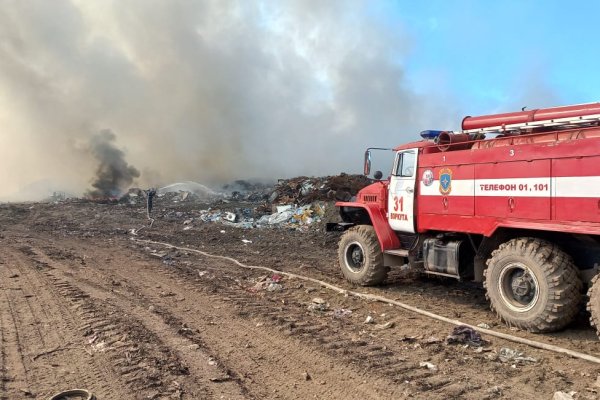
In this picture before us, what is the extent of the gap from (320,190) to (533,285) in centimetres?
1415

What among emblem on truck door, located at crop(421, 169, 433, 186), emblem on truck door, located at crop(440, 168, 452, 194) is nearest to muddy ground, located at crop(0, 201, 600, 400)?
emblem on truck door, located at crop(440, 168, 452, 194)

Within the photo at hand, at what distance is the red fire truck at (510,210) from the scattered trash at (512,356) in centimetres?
79

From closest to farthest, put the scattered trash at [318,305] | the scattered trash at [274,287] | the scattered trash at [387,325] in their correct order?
the scattered trash at [387,325], the scattered trash at [318,305], the scattered trash at [274,287]

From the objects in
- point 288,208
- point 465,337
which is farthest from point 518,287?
point 288,208

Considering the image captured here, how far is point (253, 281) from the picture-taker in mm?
8492

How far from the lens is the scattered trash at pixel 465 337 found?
5.08 meters

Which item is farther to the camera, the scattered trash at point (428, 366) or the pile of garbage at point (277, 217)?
the pile of garbage at point (277, 217)

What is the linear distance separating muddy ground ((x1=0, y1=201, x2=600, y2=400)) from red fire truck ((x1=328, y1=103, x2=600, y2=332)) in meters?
0.49

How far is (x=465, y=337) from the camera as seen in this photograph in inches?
203

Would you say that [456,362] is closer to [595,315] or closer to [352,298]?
[595,315]

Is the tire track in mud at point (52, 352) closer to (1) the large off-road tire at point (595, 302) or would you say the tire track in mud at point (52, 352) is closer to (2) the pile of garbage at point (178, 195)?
(1) the large off-road tire at point (595, 302)

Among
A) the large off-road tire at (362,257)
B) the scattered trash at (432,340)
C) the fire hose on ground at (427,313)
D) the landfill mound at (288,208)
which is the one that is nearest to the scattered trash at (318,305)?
the fire hose on ground at (427,313)

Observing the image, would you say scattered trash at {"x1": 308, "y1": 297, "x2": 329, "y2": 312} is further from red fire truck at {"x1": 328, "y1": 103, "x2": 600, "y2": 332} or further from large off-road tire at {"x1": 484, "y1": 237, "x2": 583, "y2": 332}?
large off-road tire at {"x1": 484, "y1": 237, "x2": 583, "y2": 332}

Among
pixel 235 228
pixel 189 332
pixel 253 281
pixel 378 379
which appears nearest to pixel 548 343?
pixel 378 379
